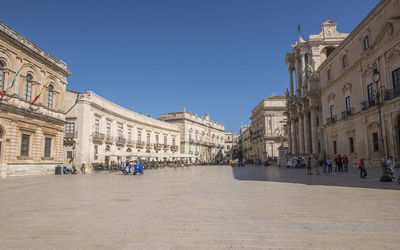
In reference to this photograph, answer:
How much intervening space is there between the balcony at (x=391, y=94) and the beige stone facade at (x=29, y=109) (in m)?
25.8

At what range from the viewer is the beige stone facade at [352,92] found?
61.3 ft

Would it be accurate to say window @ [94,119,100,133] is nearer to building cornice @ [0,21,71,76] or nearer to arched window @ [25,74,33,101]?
building cornice @ [0,21,71,76]

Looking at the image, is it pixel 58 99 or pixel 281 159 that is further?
pixel 281 159

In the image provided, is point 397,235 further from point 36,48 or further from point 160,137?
point 160,137

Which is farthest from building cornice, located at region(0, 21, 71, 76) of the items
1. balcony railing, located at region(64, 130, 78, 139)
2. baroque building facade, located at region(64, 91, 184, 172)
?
balcony railing, located at region(64, 130, 78, 139)

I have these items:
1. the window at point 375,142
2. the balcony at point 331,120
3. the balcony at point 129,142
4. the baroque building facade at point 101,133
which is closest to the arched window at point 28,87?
the baroque building facade at point 101,133

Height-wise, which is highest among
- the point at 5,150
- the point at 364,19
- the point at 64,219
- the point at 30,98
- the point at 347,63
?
the point at 364,19

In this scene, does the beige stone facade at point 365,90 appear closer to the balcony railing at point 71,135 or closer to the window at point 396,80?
the window at point 396,80

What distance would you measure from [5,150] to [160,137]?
31.7 metres

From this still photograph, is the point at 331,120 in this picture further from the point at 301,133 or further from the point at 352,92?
the point at 301,133

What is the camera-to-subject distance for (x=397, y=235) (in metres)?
3.63

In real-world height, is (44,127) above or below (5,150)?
above

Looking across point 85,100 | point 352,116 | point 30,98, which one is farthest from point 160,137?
point 352,116

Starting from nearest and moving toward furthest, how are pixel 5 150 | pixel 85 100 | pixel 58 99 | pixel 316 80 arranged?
pixel 5 150 → pixel 58 99 → pixel 85 100 → pixel 316 80
